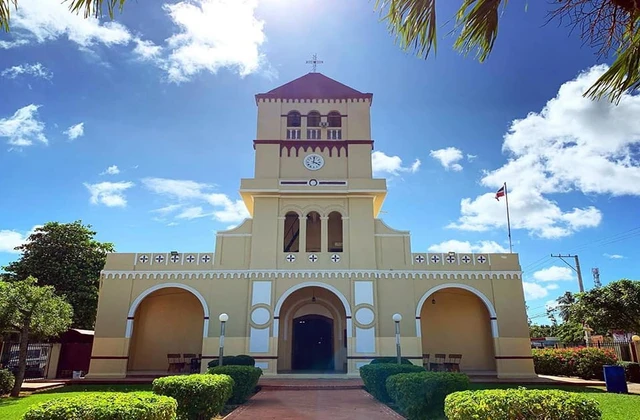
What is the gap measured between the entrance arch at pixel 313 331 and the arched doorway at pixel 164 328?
153 inches

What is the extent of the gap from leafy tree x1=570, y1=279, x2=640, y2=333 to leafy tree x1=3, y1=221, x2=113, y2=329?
25577 millimetres

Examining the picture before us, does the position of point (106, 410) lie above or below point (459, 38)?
below

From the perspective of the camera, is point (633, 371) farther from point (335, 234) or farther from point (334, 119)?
point (334, 119)

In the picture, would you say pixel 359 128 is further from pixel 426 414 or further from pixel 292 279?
pixel 426 414

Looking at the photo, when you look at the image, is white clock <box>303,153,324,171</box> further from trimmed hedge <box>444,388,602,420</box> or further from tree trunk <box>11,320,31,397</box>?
trimmed hedge <box>444,388,602,420</box>

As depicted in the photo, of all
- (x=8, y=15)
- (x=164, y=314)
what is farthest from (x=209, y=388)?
(x=164, y=314)

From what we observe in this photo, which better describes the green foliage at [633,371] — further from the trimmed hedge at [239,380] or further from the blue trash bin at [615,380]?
the trimmed hedge at [239,380]

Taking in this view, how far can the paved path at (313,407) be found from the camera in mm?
9495

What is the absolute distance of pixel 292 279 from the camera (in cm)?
1916

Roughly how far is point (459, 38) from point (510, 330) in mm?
16608

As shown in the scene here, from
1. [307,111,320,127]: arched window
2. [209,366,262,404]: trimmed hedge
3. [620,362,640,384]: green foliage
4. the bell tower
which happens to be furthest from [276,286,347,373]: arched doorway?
[620,362,640,384]: green foliage

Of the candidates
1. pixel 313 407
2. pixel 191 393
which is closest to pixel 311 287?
pixel 313 407

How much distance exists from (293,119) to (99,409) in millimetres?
18276

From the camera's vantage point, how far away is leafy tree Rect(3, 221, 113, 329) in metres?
26.0
